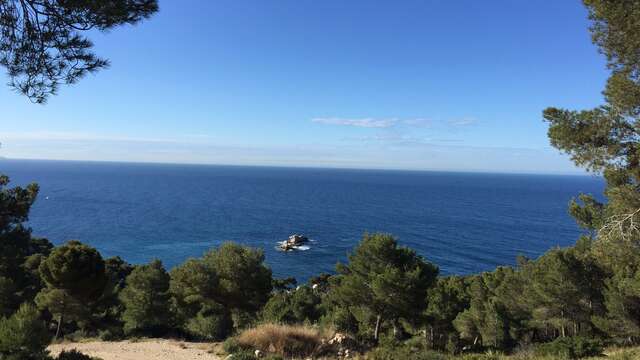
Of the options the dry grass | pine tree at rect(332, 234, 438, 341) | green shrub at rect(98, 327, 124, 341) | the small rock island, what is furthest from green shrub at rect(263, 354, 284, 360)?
the small rock island

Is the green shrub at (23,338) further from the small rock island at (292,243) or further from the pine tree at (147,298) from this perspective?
the small rock island at (292,243)

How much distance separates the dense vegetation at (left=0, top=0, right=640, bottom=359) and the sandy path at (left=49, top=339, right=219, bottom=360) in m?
1.66

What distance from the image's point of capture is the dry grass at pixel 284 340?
40.1 feet

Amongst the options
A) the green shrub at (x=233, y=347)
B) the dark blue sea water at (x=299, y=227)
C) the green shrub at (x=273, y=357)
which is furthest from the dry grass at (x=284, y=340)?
the dark blue sea water at (x=299, y=227)

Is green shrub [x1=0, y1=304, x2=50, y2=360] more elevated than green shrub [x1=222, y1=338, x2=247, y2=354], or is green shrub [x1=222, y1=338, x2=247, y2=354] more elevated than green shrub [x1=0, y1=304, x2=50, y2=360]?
green shrub [x1=0, y1=304, x2=50, y2=360]

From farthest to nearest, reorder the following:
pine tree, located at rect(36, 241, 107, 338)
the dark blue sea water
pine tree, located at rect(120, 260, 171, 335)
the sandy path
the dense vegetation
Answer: the dark blue sea water → pine tree, located at rect(120, 260, 171, 335) → pine tree, located at rect(36, 241, 107, 338) → the sandy path → the dense vegetation

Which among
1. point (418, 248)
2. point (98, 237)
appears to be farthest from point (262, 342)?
point (98, 237)

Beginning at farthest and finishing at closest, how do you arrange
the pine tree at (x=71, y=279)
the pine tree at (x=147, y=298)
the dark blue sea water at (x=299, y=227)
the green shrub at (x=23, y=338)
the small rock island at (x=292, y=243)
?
the small rock island at (x=292, y=243), the dark blue sea water at (x=299, y=227), the pine tree at (x=147, y=298), the pine tree at (x=71, y=279), the green shrub at (x=23, y=338)

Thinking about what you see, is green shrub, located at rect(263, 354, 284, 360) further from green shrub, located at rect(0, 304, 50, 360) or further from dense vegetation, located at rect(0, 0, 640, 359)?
green shrub, located at rect(0, 304, 50, 360)

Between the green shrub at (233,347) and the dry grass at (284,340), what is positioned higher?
the dry grass at (284,340)

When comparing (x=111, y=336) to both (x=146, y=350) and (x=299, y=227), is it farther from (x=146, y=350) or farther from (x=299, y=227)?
(x=299, y=227)

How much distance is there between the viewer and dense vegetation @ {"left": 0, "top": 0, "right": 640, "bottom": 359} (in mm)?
9086

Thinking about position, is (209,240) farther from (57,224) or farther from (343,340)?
(343,340)

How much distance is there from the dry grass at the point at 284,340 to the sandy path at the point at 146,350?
133 centimetres
